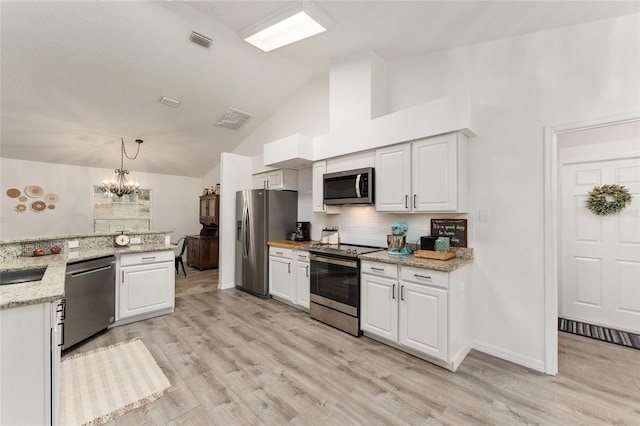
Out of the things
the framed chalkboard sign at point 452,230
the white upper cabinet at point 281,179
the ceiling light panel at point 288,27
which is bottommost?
the framed chalkboard sign at point 452,230

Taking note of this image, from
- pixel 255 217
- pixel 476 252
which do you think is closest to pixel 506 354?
pixel 476 252

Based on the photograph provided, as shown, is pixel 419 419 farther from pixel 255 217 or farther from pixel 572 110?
pixel 255 217

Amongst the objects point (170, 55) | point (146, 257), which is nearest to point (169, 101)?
point (170, 55)

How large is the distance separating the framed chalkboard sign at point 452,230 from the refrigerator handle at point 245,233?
305cm

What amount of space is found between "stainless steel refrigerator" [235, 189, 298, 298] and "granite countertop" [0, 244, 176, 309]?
4.16 ft

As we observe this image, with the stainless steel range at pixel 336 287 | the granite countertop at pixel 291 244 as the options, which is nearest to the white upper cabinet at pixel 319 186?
the granite countertop at pixel 291 244

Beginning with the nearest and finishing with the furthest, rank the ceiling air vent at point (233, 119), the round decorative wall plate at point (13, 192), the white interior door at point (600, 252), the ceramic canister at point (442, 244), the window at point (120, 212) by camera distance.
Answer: the ceramic canister at point (442, 244) → the white interior door at point (600, 252) → the ceiling air vent at point (233, 119) → the round decorative wall plate at point (13, 192) → the window at point (120, 212)

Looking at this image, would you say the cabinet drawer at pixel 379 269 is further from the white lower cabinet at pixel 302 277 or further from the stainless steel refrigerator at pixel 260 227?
the stainless steel refrigerator at pixel 260 227

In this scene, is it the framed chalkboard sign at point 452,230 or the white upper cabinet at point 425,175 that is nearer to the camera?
the white upper cabinet at point 425,175

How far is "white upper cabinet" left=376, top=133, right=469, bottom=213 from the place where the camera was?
2.67 meters

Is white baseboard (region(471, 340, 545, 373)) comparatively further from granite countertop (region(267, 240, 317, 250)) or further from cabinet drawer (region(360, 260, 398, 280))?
granite countertop (region(267, 240, 317, 250))

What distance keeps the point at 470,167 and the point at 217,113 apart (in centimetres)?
442

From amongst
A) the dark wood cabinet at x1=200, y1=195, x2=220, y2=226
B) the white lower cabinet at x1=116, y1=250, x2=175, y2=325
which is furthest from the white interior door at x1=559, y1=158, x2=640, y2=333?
the dark wood cabinet at x1=200, y1=195, x2=220, y2=226

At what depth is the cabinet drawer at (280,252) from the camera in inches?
161
